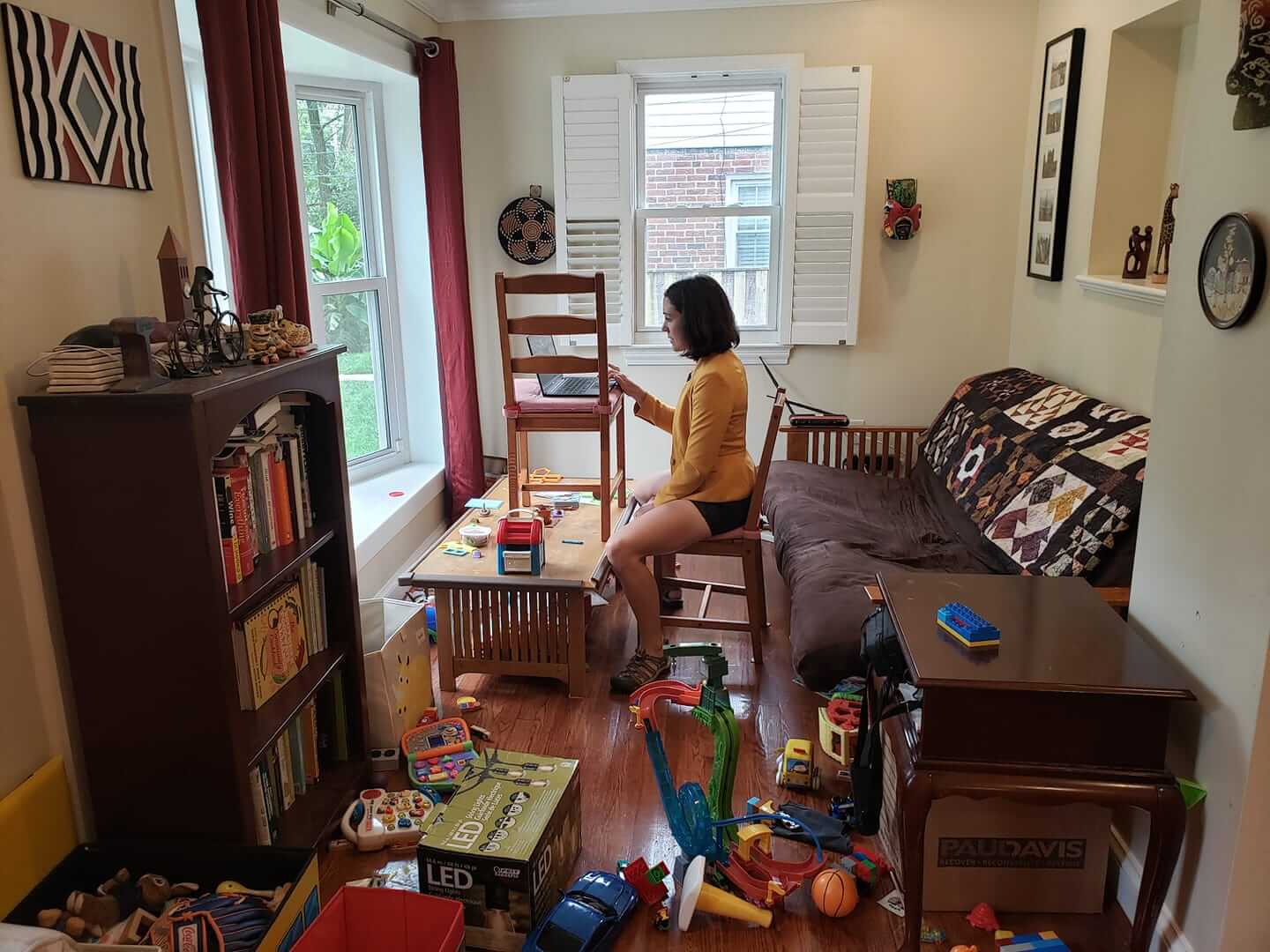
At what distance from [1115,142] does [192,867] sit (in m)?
3.43

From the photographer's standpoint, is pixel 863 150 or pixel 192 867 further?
pixel 863 150

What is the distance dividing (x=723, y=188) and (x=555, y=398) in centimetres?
159

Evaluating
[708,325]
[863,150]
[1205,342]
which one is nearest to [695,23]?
[863,150]

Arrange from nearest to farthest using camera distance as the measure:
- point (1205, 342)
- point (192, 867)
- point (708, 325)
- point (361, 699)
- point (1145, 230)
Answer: point (1205, 342) < point (192, 867) < point (361, 699) < point (708, 325) < point (1145, 230)

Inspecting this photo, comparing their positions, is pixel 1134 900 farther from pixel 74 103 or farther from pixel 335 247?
pixel 335 247

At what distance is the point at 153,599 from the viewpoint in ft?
5.41

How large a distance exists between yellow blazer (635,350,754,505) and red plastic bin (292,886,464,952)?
1.47m

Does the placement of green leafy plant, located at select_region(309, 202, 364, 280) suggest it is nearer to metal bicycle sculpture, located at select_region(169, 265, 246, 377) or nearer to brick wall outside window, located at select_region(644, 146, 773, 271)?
brick wall outside window, located at select_region(644, 146, 773, 271)

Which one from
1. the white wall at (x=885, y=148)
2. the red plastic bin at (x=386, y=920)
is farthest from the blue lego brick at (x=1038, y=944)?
the white wall at (x=885, y=148)

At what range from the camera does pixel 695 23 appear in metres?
3.88

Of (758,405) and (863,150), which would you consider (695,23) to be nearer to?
(863,150)

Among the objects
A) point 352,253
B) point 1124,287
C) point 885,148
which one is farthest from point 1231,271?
point 352,253

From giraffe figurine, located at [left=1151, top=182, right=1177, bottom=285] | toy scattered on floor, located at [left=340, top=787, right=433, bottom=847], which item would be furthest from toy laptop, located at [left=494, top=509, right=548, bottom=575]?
giraffe figurine, located at [left=1151, top=182, right=1177, bottom=285]

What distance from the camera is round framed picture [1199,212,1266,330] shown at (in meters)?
1.42
